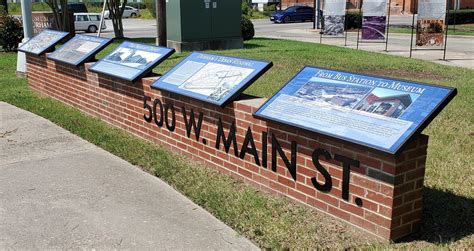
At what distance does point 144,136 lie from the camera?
20.1 feet

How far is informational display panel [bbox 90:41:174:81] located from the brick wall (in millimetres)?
131

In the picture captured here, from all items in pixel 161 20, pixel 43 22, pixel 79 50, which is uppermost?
pixel 161 20

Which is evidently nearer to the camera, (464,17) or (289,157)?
(289,157)

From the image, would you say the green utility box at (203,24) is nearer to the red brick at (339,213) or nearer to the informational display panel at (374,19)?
the informational display panel at (374,19)

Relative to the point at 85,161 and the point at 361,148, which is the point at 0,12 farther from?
the point at 361,148

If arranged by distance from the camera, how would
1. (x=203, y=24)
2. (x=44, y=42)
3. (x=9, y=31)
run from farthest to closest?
1. (x=9, y=31)
2. (x=203, y=24)
3. (x=44, y=42)

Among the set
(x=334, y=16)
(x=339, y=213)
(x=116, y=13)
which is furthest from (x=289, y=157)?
(x=116, y=13)

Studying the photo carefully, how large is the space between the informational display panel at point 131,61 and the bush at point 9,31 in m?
11.2

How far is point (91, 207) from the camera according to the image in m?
4.11

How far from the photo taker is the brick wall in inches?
135

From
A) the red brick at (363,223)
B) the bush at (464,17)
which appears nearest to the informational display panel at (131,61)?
the red brick at (363,223)

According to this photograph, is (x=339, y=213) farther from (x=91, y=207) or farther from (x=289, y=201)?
(x=91, y=207)

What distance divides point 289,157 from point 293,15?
39216mm

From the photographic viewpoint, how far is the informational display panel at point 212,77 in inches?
185
